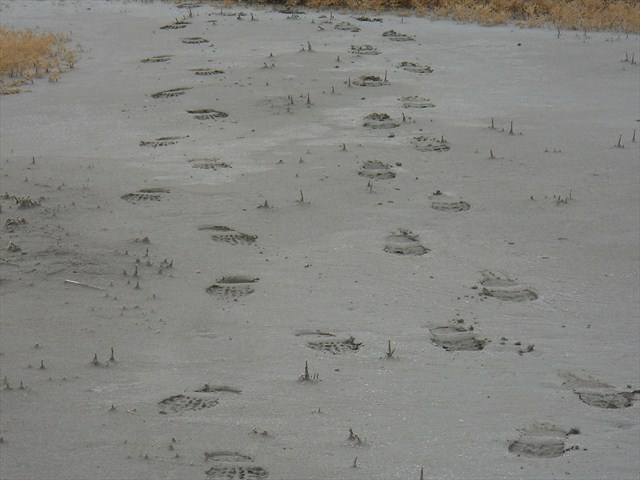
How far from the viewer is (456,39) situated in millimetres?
13539

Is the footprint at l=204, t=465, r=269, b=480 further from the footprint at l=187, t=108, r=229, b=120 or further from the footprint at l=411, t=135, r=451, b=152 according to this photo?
the footprint at l=187, t=108, r=229, b=120

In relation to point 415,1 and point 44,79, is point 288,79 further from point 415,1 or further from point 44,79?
point 415,1

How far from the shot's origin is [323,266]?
7.25 meters

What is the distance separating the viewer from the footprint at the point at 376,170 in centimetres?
890

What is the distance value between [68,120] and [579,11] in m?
7.24

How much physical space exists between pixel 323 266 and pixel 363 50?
608 centimetres

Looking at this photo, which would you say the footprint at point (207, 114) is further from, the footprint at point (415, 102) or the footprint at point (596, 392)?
the footprint at point (596, 392)

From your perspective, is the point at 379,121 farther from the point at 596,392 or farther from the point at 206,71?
the point at 596,392

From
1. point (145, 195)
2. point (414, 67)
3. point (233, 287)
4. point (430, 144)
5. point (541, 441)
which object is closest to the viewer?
point (541, 441)

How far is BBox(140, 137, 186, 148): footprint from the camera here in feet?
32.1

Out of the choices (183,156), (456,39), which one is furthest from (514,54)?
(183,156)

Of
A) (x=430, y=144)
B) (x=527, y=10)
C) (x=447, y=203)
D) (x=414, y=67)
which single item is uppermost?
(x=527, y=10)

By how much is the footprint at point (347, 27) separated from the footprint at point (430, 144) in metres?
4.46

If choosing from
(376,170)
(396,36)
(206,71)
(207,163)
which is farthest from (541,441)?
(396,36)
